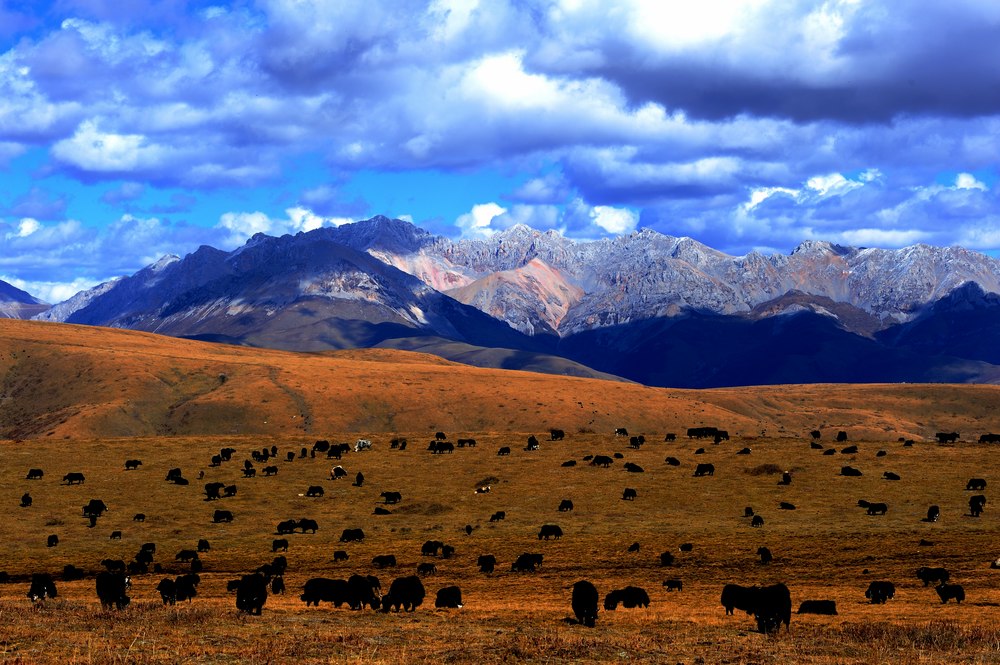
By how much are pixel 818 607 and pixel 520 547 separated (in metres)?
24.7

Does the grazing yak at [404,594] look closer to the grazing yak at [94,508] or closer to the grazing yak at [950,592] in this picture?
the grazing yak at [950,592]

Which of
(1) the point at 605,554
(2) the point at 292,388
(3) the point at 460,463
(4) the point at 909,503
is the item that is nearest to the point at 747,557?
(1) the point at 605,554

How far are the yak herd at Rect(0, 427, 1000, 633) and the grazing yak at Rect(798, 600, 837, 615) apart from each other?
0.04 m

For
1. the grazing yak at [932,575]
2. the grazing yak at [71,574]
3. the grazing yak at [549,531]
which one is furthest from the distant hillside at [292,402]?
the grazing yak at [932,575]

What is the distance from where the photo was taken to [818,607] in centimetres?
3925

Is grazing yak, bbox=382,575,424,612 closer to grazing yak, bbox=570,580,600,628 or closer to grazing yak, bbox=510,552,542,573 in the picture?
grazing yak, bbox=570,580,600,628

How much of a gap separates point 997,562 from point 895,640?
2490 centimetres

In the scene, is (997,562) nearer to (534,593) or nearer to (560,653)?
(534,593)

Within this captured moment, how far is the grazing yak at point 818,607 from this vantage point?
39062 millimetres

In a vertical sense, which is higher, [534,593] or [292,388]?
[292,388]

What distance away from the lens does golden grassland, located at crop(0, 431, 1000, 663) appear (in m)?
28.1

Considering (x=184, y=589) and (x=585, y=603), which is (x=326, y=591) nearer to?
(x=184, y=589)

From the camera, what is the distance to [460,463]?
9444 cm

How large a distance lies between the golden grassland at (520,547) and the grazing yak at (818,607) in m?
1.02
